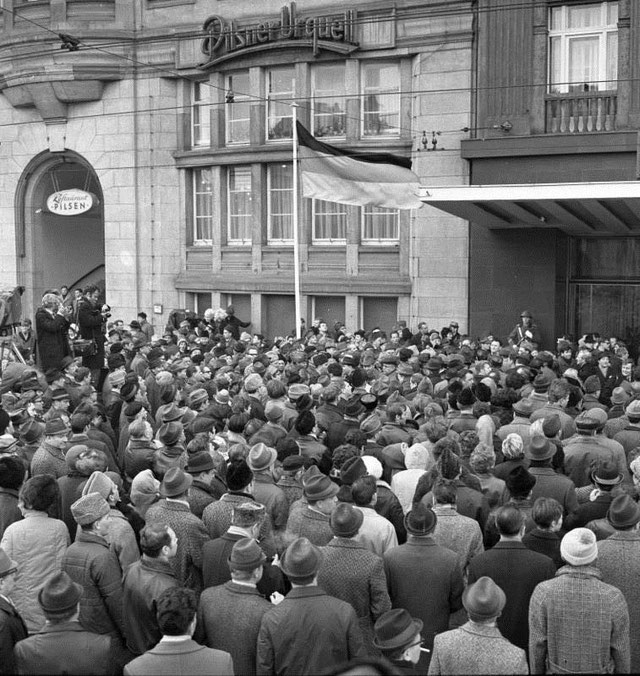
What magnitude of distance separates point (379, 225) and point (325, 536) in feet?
60.5

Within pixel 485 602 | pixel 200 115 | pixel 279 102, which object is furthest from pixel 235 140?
pixel 485 602

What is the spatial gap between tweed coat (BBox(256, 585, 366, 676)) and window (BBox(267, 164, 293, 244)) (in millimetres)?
20810

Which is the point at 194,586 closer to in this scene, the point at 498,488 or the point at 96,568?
the point at 96,568

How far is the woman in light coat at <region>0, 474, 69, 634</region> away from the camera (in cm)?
664

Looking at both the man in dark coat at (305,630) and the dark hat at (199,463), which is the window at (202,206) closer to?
the dark hat at (199,463)

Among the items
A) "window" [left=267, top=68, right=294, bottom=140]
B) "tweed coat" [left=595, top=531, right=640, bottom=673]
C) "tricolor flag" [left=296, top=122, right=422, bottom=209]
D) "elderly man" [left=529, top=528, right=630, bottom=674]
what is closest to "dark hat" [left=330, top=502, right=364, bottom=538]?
"elderly man" [left=529, top=528, right=630, bottom=674]

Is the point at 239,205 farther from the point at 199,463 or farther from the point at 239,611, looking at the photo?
the point at 239,611

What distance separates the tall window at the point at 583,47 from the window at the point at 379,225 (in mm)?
5033

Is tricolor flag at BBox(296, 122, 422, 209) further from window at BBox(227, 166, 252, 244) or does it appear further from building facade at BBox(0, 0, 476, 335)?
window at BBox(227, 166, 252, 244)

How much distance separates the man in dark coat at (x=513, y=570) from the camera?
611 centimetres

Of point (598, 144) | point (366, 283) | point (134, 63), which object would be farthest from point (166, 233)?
point (598, 144)

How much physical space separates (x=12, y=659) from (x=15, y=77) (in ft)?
82.9

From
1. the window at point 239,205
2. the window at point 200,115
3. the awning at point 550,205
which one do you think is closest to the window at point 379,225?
the awning at point 550,205

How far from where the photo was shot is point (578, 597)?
5.53 m
